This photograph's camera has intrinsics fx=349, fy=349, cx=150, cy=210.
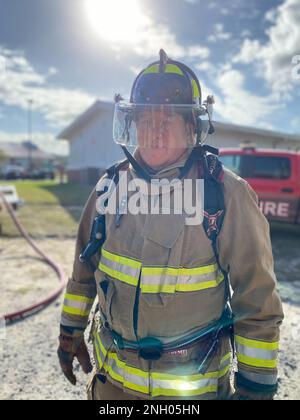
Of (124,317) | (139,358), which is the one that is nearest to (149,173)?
(124,317)

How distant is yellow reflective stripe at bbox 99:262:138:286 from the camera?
1392 mm

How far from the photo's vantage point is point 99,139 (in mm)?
20281

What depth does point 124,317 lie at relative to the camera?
1.42 m

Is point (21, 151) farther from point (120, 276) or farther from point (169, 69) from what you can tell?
point (120, 276)

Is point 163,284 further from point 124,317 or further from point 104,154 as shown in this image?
point 104,154

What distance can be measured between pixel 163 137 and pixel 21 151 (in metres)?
72.5

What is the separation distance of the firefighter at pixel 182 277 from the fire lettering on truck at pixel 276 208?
5.92 m

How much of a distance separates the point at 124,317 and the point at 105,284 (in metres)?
0.17

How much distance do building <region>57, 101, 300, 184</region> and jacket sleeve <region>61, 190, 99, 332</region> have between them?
38.3ft

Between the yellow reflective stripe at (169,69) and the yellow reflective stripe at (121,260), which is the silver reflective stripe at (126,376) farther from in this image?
the yellow reflective stripe at (169,69)

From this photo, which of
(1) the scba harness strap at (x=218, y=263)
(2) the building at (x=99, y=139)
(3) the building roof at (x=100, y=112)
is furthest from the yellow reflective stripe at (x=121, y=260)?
(2) the building at (x=99, y=139)

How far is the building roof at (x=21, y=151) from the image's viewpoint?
64.8 meters
